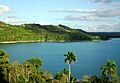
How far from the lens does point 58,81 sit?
6469 cm

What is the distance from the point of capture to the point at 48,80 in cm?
6806

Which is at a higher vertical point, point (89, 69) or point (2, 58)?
point (2, 58)

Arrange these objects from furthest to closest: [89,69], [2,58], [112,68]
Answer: [89,69] < [2,58] < [112,68]

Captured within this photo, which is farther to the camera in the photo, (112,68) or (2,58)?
(2,58)

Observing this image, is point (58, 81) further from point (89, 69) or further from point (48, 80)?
point (89, 69)

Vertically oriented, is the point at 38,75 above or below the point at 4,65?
below

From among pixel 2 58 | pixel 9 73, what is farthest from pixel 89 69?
pixel 9 73

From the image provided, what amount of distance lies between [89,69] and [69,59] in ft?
160

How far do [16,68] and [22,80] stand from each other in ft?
25.1

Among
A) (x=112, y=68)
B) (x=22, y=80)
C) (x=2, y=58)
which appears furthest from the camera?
(x=2, y=58)

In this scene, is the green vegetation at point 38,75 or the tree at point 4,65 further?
the tree at point 4,65

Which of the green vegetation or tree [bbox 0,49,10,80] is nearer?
the green vegetation

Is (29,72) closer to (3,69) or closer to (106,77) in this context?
(3,69)

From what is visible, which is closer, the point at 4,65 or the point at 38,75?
the point at 38,75
